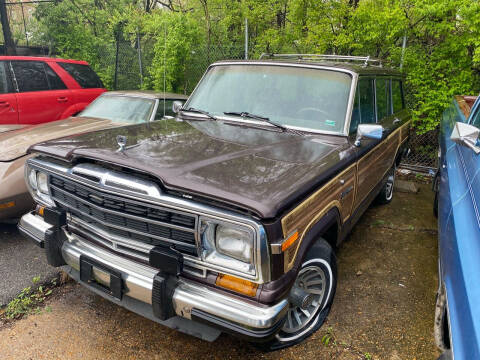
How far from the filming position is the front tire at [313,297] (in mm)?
2471

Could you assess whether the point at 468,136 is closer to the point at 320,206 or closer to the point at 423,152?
the point at 320,206

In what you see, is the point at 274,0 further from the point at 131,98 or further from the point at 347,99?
the point at 347,99

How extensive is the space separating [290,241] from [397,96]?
3878 millimetres

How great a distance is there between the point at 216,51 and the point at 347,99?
20.0 feet

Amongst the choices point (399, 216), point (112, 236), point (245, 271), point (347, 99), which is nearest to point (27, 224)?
point (112, 236)

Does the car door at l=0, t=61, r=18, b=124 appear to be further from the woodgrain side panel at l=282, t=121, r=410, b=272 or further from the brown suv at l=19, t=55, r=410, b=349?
the woodgrain side panel at l=282, t=121, r=410, b=272

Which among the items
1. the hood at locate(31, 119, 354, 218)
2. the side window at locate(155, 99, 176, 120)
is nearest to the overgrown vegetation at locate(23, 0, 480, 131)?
the side window at locate(155, 99, 176, 120)

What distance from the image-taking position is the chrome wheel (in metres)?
2.54

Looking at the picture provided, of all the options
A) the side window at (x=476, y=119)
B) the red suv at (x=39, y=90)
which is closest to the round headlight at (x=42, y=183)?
the red suv at (x=39, y=90)

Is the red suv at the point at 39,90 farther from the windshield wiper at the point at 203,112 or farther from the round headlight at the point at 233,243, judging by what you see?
the round headlight at the point at 233,243

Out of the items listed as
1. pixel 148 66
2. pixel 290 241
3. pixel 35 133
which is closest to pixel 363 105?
pixel 290 241

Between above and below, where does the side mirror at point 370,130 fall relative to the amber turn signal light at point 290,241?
above

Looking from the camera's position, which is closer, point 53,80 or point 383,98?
point 383,98

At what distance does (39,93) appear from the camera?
6.11 m
